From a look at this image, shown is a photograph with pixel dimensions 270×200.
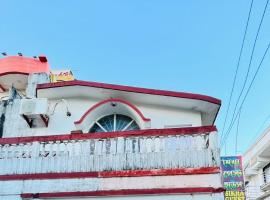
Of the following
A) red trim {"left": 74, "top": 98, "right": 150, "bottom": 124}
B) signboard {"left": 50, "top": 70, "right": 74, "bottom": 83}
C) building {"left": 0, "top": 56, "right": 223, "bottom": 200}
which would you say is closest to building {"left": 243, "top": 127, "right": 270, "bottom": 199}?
signboard {"left": 50, "top": 70, "right": 74, "bottom": 83}

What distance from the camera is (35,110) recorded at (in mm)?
10078

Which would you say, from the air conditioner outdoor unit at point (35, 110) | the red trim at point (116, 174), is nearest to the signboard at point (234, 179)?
the air conditioner outdoor unit at point (35, 110)

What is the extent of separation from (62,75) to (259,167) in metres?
16.1

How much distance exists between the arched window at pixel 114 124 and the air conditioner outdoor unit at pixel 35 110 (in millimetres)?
1443

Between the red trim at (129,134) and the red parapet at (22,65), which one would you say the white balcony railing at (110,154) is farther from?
the red parapet at (22,65)

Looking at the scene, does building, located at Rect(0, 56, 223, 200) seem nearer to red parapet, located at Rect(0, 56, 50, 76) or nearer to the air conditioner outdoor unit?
the air conditioner outdoor unit

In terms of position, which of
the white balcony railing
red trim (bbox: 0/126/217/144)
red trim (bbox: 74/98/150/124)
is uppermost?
red trim (bbox: 74/98/150/124)

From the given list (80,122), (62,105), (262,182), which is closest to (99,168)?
(80,122)

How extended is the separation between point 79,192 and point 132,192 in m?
1.14

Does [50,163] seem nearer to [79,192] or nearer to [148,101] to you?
[79,192]

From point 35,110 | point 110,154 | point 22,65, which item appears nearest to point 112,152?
point 110,154

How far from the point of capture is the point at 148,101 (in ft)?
34.7

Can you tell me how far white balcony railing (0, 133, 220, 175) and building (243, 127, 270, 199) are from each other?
657 inches

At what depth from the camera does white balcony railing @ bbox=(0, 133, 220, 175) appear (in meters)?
7.74
